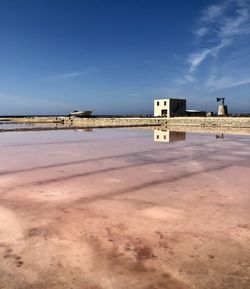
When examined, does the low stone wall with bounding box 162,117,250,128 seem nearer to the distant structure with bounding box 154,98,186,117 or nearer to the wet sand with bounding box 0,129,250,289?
the distant structure with bounding box 154,98,186,117

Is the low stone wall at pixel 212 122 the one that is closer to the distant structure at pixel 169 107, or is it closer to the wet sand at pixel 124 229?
the distant structure at pixel 169 107

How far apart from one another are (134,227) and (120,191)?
5.85 feet

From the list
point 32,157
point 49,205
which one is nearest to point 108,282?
point 49,205

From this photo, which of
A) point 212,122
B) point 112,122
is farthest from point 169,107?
point 212,122

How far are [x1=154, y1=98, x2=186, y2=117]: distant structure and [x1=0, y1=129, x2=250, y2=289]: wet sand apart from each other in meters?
34.4

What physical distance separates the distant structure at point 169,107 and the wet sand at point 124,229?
113 ft

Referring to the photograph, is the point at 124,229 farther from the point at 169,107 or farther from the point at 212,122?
the point at 169,107

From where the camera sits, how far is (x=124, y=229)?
160 inches

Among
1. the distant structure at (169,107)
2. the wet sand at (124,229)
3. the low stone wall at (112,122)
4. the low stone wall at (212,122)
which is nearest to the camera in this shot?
the wet sand at (124,229)

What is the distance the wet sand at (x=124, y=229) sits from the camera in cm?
296

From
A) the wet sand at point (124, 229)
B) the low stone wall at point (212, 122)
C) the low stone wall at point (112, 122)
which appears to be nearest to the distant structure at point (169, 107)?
the low stone wall at point (112, 122)

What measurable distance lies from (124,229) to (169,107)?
38231 millimetres

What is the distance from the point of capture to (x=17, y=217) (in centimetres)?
443

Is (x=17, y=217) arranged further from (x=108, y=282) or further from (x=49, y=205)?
(x=108, y=282)
